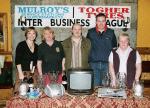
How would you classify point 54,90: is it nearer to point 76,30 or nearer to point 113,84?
point 113,84

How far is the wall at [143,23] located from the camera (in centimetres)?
774

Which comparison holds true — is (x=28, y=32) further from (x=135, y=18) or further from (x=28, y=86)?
(x=135, y=18)

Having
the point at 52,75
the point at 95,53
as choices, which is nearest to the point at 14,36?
the point at 95,53

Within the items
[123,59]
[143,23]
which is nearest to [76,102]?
[123,59]

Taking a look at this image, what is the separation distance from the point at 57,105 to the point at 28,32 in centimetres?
165

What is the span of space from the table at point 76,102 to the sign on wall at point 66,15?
2.94 metres

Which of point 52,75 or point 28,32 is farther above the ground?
point 28,32

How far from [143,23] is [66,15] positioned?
1.97 metres

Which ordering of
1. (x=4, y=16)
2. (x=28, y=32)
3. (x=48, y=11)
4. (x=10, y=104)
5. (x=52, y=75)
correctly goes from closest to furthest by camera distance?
(x=10, y=104) < (x=52, y=75) < (x=28, y=32) < (x=48, y=11) < (x=4, y=16)

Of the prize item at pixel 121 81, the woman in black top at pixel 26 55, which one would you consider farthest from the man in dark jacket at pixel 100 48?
the prize item at pixel 121 81

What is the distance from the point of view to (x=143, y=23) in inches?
308

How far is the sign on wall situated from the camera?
673cm

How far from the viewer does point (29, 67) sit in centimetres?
539

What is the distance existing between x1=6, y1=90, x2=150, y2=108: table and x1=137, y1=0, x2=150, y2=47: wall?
396 cm
